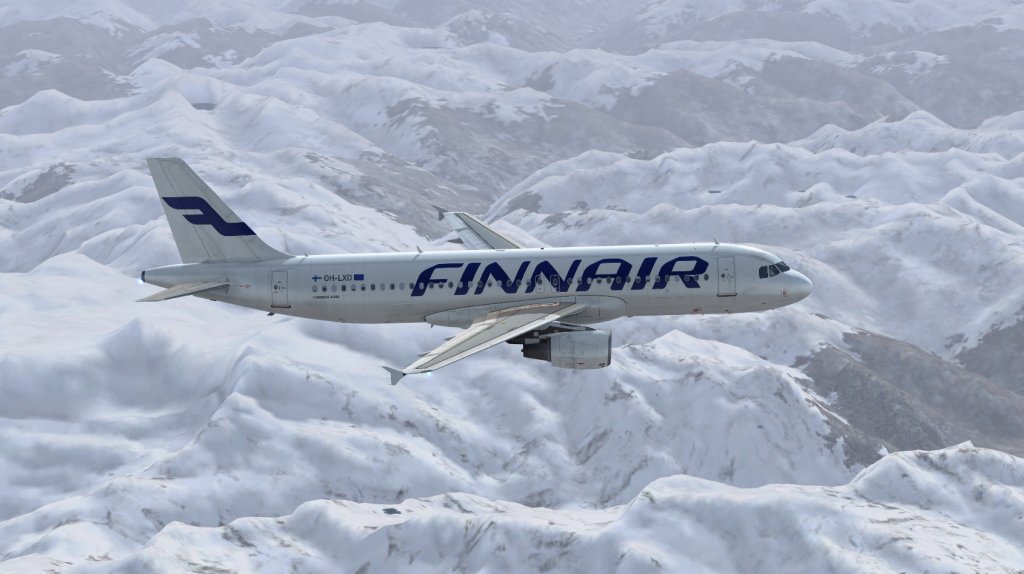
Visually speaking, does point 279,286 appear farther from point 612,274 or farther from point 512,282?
point 612,274

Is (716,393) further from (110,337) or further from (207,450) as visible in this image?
(110,337)

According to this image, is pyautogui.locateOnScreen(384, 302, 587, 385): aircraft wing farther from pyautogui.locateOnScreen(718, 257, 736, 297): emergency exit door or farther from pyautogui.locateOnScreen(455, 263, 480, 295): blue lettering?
pyautogui.locateOnScreen(718, 257, 736, 297): emergency exit door

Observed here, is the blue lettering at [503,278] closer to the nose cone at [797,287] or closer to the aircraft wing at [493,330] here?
the aircraft wing at [493,330]

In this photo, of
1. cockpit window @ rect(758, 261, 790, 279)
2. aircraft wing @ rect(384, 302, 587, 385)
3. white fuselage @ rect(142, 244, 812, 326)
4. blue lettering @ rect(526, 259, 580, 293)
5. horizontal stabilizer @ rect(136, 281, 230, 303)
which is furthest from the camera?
cockpit window @ rect(758, 261, 790, 279)

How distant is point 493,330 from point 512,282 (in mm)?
6905

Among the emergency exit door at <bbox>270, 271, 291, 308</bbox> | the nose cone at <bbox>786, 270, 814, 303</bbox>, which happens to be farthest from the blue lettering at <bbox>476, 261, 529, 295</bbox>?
the nose cone at <bbox>786, 270, 814, 303</bbox>

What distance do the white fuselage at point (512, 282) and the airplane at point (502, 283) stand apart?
59 mm

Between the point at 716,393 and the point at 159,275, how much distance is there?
86.7 metres

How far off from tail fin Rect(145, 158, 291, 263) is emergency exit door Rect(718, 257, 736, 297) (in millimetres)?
26783

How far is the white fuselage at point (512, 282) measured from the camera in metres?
71.9

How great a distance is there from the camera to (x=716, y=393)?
147 m

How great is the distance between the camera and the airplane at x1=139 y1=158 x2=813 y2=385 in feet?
236

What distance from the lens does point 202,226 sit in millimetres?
76188

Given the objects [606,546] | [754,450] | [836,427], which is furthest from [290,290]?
A: [836,427]
